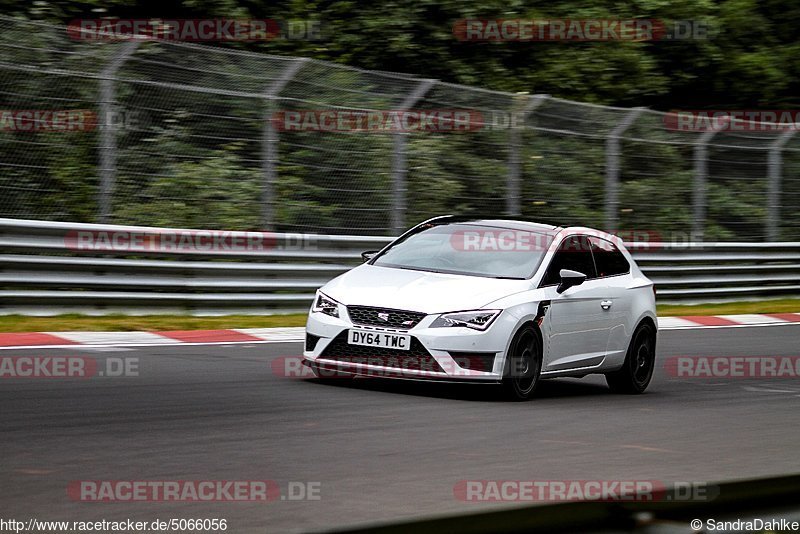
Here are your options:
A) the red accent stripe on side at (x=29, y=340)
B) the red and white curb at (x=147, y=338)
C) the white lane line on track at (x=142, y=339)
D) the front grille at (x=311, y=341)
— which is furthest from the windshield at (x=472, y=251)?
the red accent stripe on side at (x=29, y=340)

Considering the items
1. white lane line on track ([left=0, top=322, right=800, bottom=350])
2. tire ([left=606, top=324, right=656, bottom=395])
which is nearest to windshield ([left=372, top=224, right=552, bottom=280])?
tire ([left=606, top=324, right=656, bottom=395])

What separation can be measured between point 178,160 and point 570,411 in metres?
6.72

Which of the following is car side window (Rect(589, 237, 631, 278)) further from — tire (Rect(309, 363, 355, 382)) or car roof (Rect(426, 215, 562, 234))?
tire (Rect(309, 363, 355, 382))

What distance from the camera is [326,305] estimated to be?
9.73 m

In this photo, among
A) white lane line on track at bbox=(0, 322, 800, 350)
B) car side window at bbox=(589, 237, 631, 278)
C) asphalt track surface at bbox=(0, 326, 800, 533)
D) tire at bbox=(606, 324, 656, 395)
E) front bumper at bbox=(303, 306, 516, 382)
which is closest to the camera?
asphalt track surface at bbox=(0, 326, 800, 533)

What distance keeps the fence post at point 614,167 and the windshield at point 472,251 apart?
905 centimetres

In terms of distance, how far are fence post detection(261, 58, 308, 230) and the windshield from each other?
178 inches

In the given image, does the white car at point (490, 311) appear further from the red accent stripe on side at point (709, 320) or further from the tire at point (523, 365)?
the red accent stripe on side at point (709, 320)

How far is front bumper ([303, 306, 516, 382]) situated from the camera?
9.27 meters

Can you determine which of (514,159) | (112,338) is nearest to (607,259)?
(112,338)

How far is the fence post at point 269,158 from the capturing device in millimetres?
15188

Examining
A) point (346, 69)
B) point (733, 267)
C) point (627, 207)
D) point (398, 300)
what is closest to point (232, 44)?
point (346, 69)

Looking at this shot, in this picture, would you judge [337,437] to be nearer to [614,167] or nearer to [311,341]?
[311,341]

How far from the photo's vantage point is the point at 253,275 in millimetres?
14820
